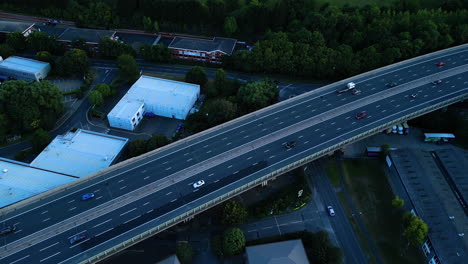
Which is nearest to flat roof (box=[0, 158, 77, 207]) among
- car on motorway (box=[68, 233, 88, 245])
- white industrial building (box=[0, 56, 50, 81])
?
car on motorway (box=[68, 233, 88, 245])

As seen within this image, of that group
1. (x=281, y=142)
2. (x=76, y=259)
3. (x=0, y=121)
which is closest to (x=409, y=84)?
(x=281, y=142)

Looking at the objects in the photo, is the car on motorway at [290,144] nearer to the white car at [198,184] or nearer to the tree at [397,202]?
the white car at [198,184]

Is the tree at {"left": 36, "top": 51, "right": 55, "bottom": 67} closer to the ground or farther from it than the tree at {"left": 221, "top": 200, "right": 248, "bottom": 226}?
closer to the ground

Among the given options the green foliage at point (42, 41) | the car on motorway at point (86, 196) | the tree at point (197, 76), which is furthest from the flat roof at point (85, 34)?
the car on motorway at point (86, 196)

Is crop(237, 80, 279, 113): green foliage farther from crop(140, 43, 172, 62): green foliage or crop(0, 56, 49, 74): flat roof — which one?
crop(0, 56, 49, 74): flat roof

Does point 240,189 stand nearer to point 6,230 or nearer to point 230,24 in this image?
point 6,230

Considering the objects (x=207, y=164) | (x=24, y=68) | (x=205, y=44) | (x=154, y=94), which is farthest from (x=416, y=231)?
(x=24, y=68)
